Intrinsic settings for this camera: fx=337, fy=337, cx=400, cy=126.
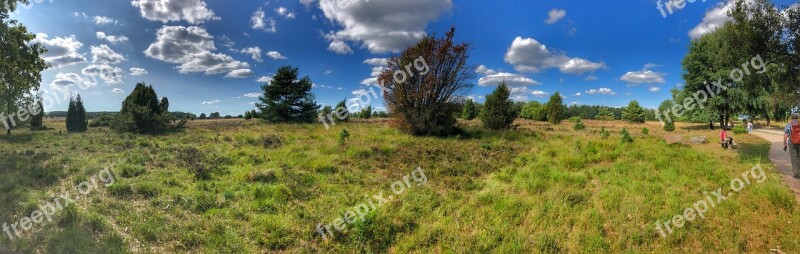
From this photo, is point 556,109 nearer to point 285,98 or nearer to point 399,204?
point 285,98

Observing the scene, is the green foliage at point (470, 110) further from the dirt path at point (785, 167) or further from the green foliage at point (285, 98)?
the dirt path at point (785, 167)

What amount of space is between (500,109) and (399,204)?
62.5 ft

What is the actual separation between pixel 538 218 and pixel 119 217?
901 centimetres

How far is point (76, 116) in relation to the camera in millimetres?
28438

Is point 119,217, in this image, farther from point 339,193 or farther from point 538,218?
point 538,218

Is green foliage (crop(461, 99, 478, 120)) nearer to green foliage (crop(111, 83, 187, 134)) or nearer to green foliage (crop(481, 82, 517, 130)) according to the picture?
green foliage (crop(481, 82, 517, 130))

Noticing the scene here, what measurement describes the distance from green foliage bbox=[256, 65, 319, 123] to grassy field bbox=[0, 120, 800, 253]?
83.6ft

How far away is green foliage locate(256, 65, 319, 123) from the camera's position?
3928cm

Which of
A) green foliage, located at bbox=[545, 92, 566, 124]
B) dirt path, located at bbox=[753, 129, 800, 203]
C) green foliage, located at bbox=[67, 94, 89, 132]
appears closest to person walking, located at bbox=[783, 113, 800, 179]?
dirt path, located at bbox=[753, 129, 800, 203]

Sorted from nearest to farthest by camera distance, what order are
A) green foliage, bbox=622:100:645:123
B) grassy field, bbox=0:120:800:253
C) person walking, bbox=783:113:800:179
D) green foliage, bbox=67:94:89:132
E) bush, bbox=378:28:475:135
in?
grassy field, bbox=0:120:800:253
person walking, bbox=783:113:800:179
bush, bbox=378:28:475:135
green foliage, bbox=67:94:89:132
green foliage, bbox=622:100:645:123

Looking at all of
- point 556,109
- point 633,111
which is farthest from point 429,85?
point 633,111

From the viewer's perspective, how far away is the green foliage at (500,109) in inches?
997

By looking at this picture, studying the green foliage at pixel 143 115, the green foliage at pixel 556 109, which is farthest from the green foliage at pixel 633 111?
the green foliage at pixel 143 115

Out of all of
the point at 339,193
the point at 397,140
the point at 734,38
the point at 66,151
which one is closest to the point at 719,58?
the point at 734,38
